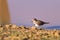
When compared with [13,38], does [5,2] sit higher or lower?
higher

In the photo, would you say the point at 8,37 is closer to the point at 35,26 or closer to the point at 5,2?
the point at 35,26

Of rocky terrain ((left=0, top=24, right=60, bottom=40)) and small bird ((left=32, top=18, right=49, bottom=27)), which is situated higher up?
small bird ((left=32, top=18, right=49, bottom=27))

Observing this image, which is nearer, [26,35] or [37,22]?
[26,35]

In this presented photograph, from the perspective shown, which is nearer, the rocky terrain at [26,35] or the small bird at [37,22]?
the rocky terrain at [26,35]

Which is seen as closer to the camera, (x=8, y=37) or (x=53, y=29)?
(x=8, y=37)

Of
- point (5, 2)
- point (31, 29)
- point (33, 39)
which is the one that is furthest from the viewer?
point (5, 2)

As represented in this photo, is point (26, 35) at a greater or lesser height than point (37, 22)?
lesser

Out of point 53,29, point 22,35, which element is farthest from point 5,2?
point 22,35

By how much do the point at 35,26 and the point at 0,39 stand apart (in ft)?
8.94

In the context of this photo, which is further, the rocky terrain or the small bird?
the small bird

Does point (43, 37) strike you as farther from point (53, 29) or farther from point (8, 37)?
point (53, 29)

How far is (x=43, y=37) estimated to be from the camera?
10086 mm

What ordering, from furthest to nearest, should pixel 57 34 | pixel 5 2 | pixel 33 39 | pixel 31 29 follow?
pixel 5 2 → pixel 31 29 → pixel 57 34 → pixel 33 39

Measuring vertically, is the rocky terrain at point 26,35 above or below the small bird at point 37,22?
below
